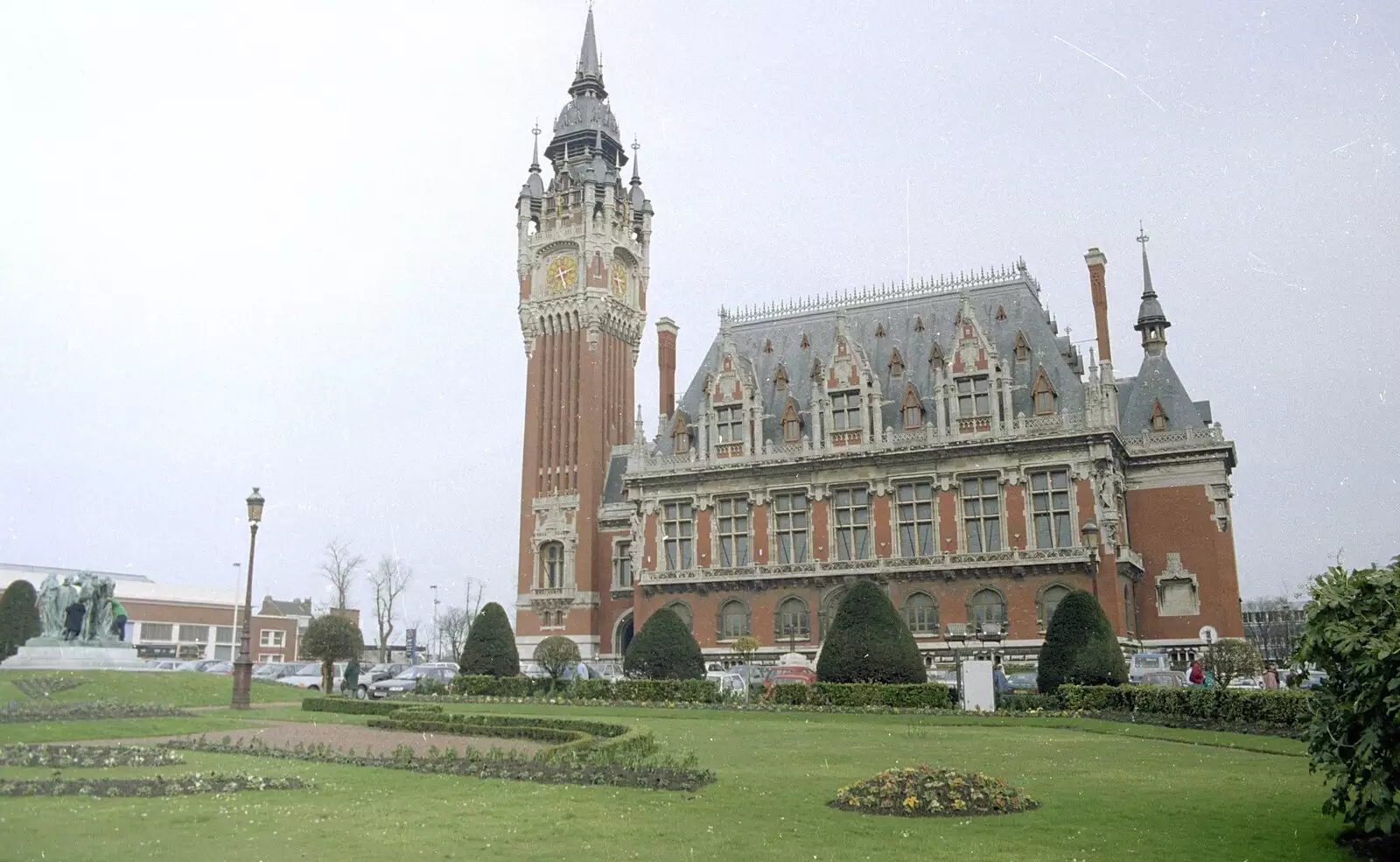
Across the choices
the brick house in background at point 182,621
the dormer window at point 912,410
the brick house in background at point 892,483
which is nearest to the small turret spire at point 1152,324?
the brick house in background at point 892,483

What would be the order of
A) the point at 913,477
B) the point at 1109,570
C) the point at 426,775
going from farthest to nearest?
1. the point at 913,477
2. the point at 1109,570
3. the point at 426,775

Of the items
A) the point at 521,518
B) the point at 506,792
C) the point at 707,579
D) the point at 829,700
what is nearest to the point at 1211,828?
the point at 506,792

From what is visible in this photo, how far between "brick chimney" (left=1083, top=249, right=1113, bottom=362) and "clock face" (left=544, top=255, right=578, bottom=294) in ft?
99.2

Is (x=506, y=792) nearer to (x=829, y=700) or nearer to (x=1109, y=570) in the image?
(x=829, y=700)

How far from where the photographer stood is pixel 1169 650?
49.7 m

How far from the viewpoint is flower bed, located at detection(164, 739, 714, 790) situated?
1559 centimetres

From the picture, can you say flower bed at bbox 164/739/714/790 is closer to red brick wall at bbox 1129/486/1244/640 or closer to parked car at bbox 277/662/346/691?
parked car at bbox 277/662/346/691

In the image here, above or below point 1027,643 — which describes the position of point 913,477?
above

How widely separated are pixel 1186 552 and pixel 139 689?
4349cm

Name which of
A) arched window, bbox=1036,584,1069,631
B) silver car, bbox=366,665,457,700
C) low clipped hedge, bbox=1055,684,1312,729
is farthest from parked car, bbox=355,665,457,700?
arched window, bbox=1036,584,1069,631

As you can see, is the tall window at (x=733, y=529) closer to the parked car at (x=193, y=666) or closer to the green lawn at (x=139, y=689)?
the green lawn at (x=139, y=689)

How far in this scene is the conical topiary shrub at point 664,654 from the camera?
41781 millimetres

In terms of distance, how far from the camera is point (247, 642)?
3562 centimetres

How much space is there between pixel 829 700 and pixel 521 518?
35.6 metres
